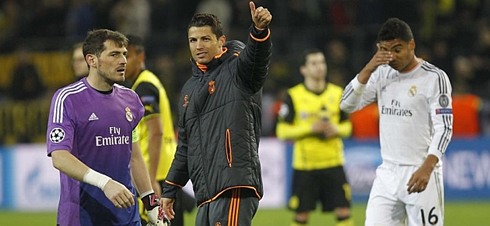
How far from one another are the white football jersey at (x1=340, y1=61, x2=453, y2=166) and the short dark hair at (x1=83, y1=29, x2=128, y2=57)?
230 cm

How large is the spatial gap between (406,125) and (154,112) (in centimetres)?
257

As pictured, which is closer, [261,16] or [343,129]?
[261,16]

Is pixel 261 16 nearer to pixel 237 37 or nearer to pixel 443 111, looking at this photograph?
pixel 443 111

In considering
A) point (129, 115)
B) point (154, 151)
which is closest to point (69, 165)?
point (129, 115)

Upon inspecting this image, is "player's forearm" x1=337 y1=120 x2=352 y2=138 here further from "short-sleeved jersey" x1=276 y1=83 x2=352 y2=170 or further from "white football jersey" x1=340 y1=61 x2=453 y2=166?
"white football jersey" x1=340 y1=61 x2=453 y2=166

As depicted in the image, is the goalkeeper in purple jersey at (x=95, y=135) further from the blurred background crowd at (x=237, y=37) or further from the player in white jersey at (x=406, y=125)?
the blurred background crowd at (x=237, y=37)

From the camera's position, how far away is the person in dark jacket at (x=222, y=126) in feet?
22.0

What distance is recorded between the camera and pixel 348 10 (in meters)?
20.1

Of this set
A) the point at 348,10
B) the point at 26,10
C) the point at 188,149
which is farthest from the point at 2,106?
the point at 188,149

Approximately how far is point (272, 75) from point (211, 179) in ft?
41.6

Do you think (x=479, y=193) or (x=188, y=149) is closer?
(x=188, y=149)

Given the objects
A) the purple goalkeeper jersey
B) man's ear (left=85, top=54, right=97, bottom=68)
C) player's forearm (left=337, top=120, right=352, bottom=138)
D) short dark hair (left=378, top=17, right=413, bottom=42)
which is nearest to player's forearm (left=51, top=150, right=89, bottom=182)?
the purple goalkeeper jersey

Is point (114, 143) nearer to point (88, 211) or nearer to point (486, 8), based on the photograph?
point (88, 211)

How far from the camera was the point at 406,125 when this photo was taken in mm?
7754
